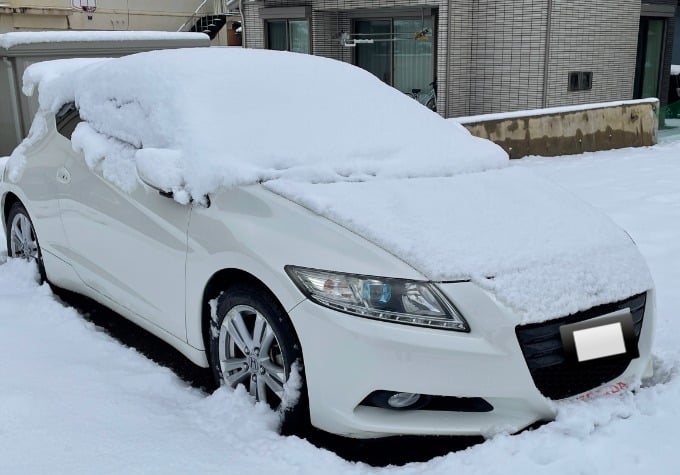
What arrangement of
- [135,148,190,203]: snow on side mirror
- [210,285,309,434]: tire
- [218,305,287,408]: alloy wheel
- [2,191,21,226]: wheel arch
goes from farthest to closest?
[2,191,21,226]: wheel arch, [135,148,190,203]: snow on side mirror, [218,305,287,408]: alloy wheel, [210,285,309,434]: tire

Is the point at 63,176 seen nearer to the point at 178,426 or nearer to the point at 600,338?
the point at 178,426

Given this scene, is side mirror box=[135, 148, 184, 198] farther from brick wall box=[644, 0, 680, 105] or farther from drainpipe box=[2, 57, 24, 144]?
brick wall box=[644, 0, 680, 105]

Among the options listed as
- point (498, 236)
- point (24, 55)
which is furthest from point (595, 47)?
point (498, 236)

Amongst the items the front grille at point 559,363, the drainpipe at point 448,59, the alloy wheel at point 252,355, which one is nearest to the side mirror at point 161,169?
the alloy wheel at point 252,355

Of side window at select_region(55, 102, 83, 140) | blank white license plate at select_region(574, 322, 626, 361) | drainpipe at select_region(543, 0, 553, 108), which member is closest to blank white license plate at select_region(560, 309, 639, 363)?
blank white license plate at select_region(574, 322, 626, 361)

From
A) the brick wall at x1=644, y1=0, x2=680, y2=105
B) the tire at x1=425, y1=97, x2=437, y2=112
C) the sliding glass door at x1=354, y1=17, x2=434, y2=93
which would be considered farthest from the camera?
the brick wall at x1=644, y1=0, x2=680, y2=105

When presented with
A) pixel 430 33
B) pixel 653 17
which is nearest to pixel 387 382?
pixel 430 33

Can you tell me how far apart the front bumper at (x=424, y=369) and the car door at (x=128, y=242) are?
2.54 feet

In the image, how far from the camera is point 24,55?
6945 millimetres

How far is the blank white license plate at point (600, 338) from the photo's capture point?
2387 mm

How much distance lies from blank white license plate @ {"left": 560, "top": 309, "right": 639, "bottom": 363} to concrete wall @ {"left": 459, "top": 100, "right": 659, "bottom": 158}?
19.4ft

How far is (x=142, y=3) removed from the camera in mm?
22766

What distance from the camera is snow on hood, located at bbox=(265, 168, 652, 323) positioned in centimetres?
238

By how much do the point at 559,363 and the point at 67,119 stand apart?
281 cm
